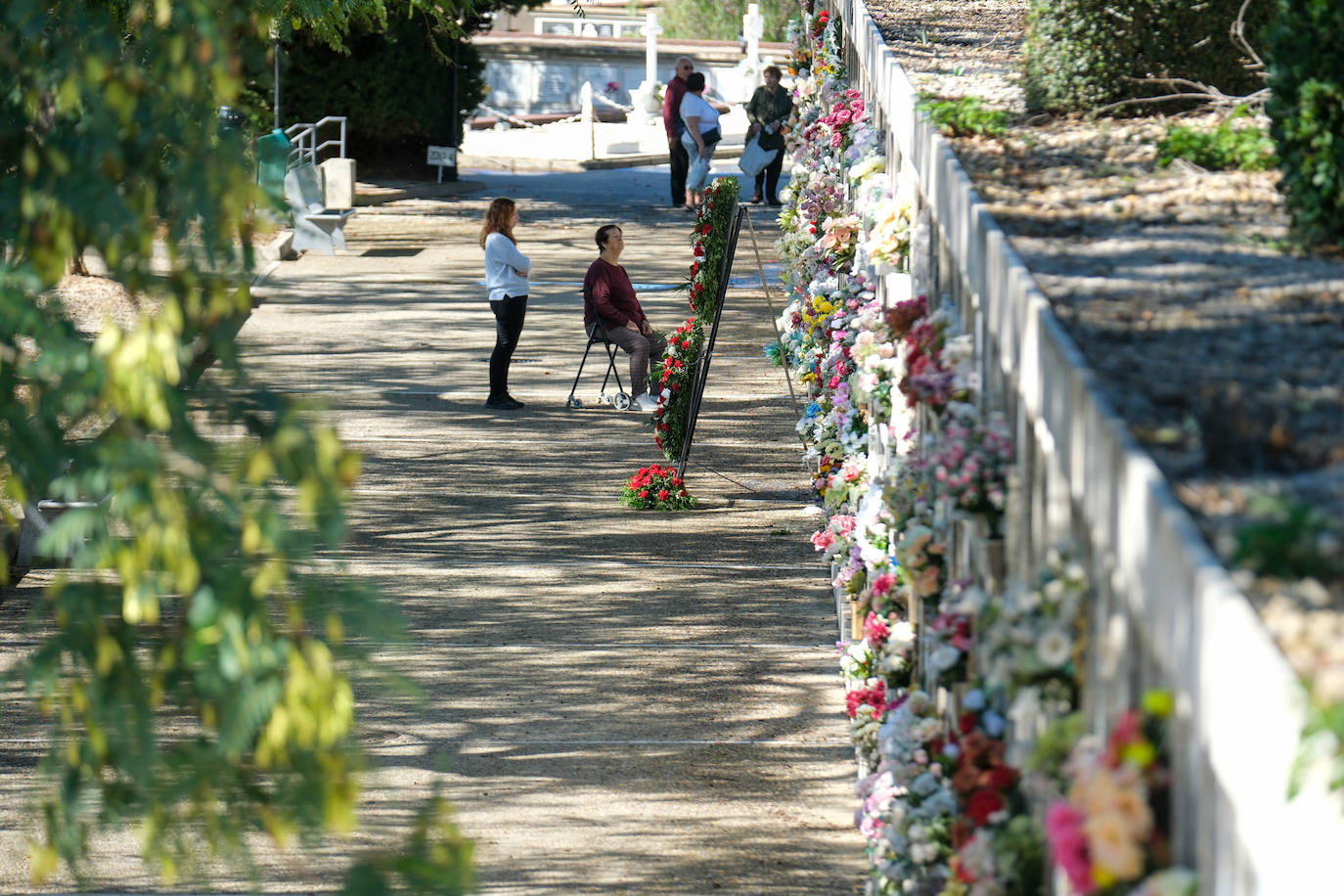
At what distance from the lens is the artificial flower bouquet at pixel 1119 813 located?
205 cm

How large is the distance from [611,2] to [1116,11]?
5675 centimetres

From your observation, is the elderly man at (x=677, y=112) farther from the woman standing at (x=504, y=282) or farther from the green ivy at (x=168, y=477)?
the green ivy at (x=168, y=477)

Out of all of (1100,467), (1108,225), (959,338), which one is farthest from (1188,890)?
(1108,225)

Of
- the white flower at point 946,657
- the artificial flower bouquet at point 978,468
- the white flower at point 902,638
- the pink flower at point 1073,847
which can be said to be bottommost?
the white flower at point 902,638

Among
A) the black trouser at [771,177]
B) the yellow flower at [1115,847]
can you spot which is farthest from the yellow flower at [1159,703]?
the black trouser at [771,177]

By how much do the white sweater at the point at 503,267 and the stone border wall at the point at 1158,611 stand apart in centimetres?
852

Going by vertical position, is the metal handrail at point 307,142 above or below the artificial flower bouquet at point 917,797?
above

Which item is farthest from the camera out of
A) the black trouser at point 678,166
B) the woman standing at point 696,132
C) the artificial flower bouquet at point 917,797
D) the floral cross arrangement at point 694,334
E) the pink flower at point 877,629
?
the black trouser at point 678,166

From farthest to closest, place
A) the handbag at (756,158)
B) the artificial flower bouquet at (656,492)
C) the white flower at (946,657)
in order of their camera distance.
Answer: the handbag at (756,158)
the artificial flower bouquet at (656,492)
the white flower at (946,657)

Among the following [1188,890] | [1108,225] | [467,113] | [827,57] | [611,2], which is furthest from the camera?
[611,2]

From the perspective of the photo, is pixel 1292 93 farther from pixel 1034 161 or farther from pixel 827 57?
pixel 827 57

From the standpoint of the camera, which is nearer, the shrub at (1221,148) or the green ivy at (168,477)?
the green ivy at (168,477)

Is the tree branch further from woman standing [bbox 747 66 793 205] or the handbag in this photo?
woman standing [bbox 747 66 793 205]

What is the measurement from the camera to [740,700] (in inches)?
276
